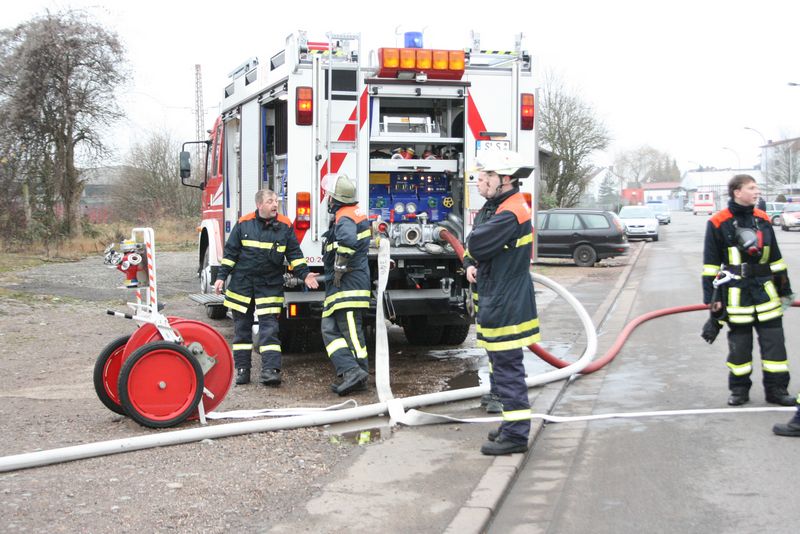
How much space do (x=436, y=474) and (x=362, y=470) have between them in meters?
0.43

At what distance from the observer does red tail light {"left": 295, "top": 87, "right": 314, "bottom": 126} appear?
7.63 m

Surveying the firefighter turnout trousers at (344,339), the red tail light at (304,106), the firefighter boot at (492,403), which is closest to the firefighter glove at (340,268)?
the firefighter turnout trousers at (344,339)

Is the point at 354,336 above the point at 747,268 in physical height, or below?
below

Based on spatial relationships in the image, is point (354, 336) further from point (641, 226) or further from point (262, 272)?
point (641, 226)

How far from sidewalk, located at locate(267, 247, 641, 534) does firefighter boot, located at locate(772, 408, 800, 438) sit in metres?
1.53

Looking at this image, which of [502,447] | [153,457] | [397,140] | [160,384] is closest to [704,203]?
[397,140]

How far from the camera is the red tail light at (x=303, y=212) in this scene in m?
7.76

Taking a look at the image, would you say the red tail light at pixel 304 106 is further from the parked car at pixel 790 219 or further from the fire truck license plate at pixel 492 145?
the parked car at pixel 790 219

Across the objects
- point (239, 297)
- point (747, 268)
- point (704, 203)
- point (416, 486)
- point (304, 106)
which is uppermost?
point (304, 106)

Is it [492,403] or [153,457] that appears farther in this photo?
[492,403]

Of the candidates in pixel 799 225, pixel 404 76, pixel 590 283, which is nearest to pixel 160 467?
pixel 404 76

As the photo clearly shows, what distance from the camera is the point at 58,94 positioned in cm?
2147

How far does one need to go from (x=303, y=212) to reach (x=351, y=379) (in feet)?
5.35

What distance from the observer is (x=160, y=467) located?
4992 millimetres
